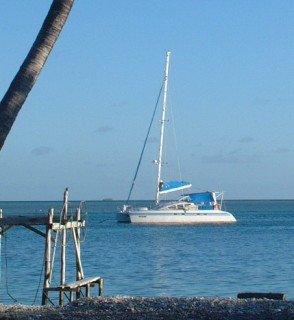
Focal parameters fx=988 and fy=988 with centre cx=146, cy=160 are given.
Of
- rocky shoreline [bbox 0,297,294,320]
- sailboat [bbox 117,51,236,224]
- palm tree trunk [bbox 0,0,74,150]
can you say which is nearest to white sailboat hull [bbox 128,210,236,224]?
sailboat [bbox 117,51,236,224]

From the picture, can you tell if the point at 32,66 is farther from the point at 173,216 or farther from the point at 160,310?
the point at 173,216

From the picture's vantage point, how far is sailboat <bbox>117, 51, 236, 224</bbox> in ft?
277

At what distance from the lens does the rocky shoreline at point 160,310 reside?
18516 millimetres

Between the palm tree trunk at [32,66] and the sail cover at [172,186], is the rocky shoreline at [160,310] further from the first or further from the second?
the sail cover at [172,186]

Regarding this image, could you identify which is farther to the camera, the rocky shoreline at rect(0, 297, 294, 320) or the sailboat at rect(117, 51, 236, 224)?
the sailboat at rect(117, 51, 236, 224)

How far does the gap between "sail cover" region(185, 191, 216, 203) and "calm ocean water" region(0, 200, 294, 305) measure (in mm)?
5584

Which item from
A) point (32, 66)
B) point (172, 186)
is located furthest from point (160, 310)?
point (172, 186)

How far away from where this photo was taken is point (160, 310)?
19391 mm

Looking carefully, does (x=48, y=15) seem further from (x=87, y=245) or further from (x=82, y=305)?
(x=87, y=245)

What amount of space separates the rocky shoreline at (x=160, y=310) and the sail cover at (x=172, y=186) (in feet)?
199

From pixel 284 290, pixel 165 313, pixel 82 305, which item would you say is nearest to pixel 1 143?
pixel 165 313

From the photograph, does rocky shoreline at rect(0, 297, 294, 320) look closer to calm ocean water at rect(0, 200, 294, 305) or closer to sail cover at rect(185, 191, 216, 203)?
calm ocean water at rect(0, 200, 294, 305)

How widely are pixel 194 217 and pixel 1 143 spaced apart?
75.4 m

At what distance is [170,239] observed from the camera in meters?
75.3
